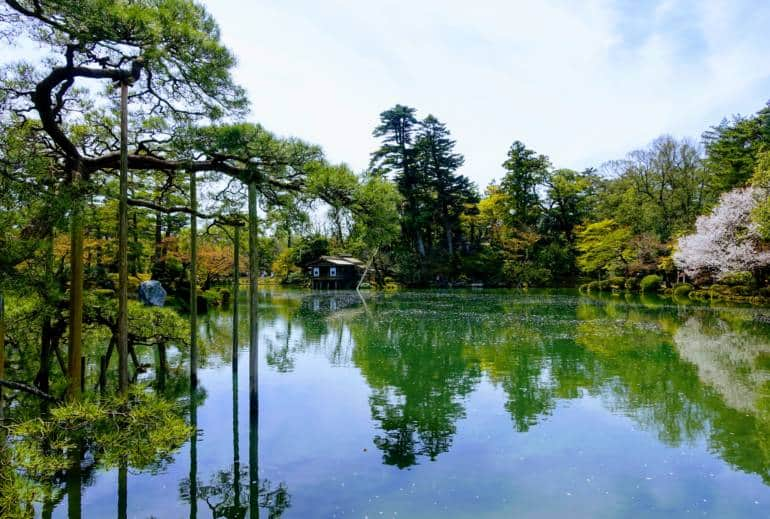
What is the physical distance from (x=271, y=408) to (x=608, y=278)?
34431 millimetres

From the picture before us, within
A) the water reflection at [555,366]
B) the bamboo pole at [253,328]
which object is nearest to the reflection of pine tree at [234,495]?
the bamboo pole at [253,328]

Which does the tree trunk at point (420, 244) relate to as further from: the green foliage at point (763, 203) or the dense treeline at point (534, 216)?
the green foliage at point (763, 203)

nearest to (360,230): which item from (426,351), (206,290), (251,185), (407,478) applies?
(251,185)

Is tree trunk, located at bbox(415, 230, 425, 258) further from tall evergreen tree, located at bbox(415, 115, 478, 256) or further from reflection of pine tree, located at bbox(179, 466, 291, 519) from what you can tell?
reflection of pine tree, located at bbox(179, 466, 291, 519)

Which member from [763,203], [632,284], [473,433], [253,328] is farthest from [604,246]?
[253,328]

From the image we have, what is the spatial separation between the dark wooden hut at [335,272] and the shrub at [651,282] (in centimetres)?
2058

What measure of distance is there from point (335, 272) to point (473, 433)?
3616 centimetres

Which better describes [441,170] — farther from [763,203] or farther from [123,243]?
[123,243]

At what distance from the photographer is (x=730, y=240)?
24797 millimetres

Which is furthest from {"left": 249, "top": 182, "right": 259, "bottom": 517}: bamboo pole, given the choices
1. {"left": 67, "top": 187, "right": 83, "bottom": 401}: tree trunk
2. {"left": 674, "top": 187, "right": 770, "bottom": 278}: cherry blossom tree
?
{"left": 674, "top": 187, "right": 770, "bottom": 278}: cherry blossom tree

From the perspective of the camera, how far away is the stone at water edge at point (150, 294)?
17.3 m

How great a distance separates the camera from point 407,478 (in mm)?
5781

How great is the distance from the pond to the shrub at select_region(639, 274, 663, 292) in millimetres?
19231

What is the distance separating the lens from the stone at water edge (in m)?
17.3
